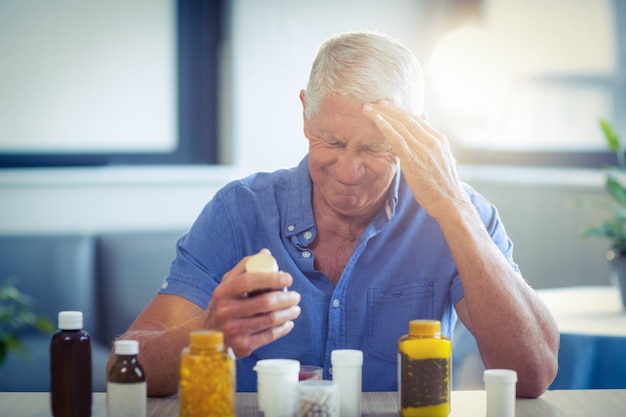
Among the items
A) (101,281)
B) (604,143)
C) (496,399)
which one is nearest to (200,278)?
(496,399)

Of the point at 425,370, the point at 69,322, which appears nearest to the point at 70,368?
the point at 69,322

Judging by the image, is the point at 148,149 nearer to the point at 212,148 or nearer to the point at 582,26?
the point at 212,148

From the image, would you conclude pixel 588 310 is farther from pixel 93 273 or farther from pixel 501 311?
pixel 93 273

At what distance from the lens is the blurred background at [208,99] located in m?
3.62

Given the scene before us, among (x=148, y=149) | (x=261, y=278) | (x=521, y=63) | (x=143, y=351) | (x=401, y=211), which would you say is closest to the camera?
(x=261, y=278)

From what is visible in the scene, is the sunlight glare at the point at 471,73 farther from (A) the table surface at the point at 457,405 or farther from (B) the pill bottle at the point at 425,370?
(B) the pill bottle at the point at 425,370

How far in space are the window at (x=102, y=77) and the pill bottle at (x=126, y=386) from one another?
263 centimetres

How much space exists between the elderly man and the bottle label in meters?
0.17

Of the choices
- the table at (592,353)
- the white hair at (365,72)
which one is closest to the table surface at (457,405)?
the white hair at (365,72)

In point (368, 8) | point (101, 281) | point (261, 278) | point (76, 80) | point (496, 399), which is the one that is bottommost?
point (101, 281)

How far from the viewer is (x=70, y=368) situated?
1320mm

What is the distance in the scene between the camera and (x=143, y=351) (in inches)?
59.2

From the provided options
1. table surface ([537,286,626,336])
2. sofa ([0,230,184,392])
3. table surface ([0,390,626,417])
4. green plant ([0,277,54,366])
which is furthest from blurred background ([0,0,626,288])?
table surface ([0,390,626,417])

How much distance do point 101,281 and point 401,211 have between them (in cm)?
197
